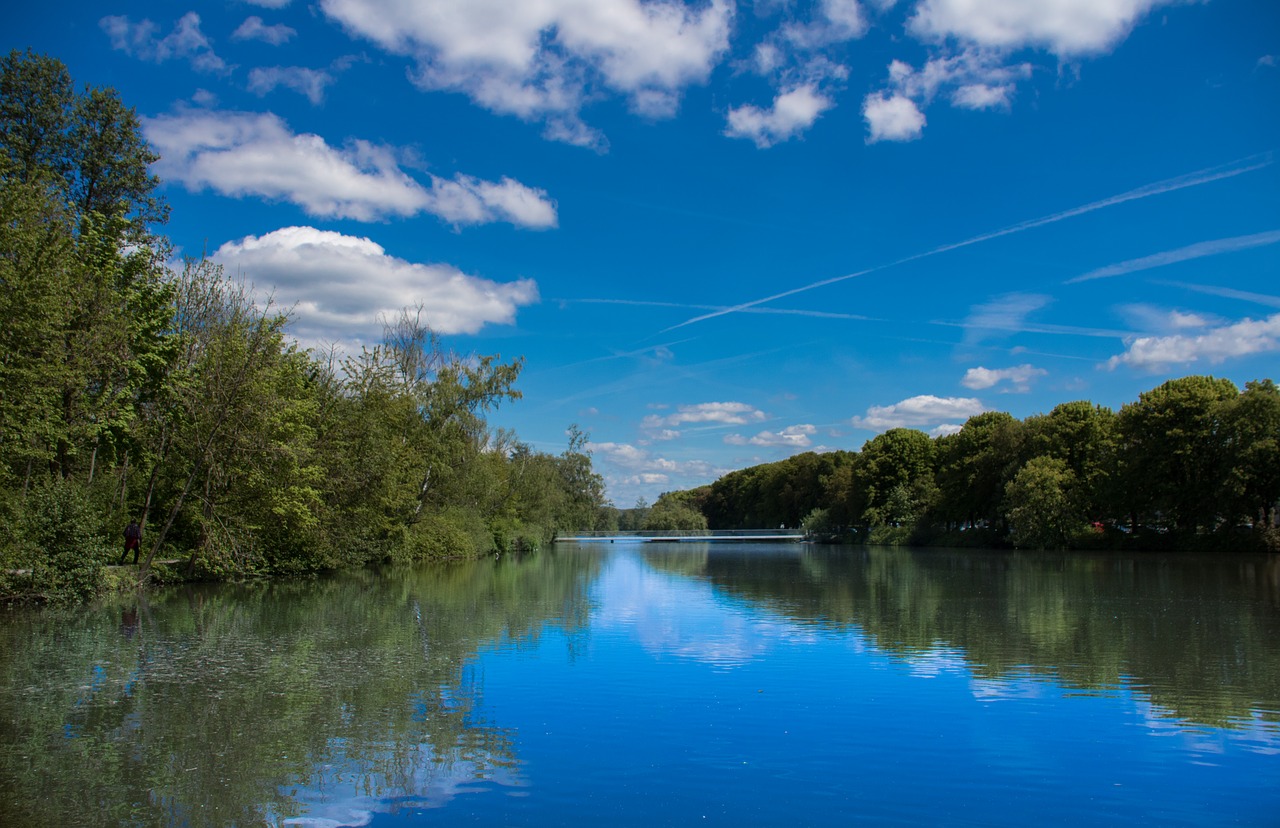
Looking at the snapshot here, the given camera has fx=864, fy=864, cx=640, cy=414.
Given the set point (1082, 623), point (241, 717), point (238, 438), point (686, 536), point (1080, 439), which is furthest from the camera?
point (686, 536)

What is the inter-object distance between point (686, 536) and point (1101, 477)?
71.8 m

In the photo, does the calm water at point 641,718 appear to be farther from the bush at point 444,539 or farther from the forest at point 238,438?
the bush at point 444,539

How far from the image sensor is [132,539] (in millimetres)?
27266

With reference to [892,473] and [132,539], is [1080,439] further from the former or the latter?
[132,539]

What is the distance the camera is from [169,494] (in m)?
29.9

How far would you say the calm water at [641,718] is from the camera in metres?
7.63

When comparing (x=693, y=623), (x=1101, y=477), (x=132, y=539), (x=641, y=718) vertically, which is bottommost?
(x=693, y=623)

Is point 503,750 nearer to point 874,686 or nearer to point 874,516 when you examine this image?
point 874,686

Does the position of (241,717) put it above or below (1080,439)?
below

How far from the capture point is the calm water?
301 inches

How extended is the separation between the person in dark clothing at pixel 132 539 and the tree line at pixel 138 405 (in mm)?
354

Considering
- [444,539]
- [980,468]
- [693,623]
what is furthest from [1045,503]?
[693,623]

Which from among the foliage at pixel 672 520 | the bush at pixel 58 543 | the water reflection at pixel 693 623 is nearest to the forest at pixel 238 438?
the bush at pixel 58 543

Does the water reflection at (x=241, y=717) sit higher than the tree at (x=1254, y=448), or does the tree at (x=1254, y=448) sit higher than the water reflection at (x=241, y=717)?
the tree at (x=1254, y=448)
